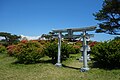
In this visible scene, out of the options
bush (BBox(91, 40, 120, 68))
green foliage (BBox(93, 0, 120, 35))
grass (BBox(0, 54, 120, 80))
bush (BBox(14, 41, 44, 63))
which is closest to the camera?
grass (BBox(0, 54, 120, 80))

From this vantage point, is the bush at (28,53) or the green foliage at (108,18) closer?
the bush at (28,53)

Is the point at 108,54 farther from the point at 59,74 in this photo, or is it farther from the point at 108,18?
the point at 108,18

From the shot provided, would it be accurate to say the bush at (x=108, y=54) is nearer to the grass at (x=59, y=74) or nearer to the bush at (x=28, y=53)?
the grass at (x=59, y=74)

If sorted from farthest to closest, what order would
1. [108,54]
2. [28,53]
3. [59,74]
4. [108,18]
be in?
[108,18]
[28,53]
[108,54]
[59,74]

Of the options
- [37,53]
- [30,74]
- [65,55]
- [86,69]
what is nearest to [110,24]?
[65,55]

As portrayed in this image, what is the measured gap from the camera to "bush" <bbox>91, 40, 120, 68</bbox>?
37.2 ft

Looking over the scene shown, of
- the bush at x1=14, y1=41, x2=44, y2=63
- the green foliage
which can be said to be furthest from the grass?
the green foliage

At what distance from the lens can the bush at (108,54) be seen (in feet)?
37.2

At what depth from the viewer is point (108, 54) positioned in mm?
11477

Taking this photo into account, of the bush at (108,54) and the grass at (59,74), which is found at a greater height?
the bush at (108,54)

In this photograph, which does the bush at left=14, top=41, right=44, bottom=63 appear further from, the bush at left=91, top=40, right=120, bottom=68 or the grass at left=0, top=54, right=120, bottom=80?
→ the bush at left=91, top=40, right=120, bottom=68

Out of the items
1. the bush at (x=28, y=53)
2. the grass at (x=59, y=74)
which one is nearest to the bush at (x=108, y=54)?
the grass at (x=59, y=74)

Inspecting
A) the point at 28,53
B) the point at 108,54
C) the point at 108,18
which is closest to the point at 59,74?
the point at 108,54

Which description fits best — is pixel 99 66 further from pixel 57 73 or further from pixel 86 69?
pixel 57 73
